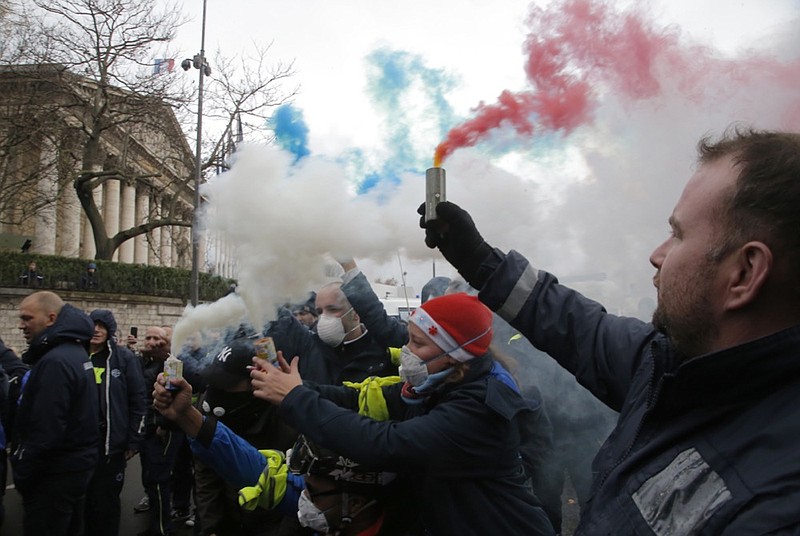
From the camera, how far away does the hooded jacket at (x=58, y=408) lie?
13.0 feet

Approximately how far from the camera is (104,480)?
483 cm

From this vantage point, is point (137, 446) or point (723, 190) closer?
point (723, 190)

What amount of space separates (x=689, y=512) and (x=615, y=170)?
2802 mm

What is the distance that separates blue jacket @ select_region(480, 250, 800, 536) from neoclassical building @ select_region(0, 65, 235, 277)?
61.2ft

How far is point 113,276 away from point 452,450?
2533cm

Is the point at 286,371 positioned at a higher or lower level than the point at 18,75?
lower

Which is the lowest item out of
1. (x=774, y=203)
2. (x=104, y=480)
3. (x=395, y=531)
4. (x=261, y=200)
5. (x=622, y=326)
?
(x=104, y=480)

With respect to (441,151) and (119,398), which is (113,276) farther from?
(441,151)

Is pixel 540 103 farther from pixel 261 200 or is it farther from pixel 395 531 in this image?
pixel 395 531

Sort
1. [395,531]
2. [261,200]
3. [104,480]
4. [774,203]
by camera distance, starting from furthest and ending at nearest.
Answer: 1. [104,480]
2. [261,200]
3. [395,531]
4. [774,203]

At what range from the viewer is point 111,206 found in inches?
1371

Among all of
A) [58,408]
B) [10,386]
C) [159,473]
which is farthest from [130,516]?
[58,408]

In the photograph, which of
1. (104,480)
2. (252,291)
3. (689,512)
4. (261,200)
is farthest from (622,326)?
(104,480)

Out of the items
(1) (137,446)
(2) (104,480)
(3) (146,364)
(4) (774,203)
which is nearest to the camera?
(4) (774,203)
